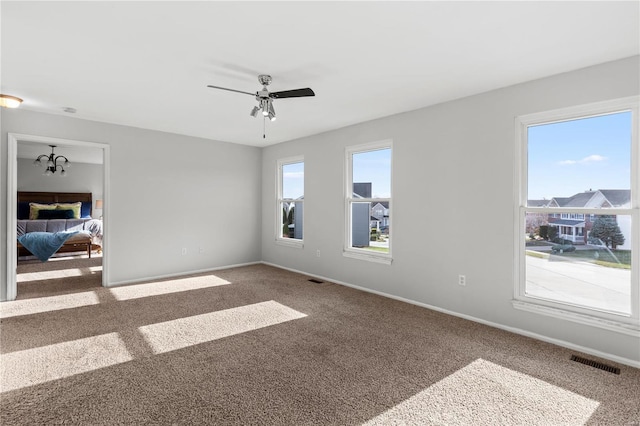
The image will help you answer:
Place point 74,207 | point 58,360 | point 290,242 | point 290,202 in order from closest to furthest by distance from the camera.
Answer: point 58,360, point 290,242, point 290,202, point 74,207

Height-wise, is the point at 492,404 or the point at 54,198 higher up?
the point at 54,198

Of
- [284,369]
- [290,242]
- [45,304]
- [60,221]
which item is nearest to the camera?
[284,369]

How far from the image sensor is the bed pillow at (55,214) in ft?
26.4

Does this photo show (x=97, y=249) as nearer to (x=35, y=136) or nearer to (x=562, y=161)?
(x=35, y=136)

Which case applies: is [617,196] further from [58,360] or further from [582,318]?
[58,360]

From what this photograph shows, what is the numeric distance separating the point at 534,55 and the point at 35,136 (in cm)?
587

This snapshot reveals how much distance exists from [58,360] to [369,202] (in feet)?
12.6

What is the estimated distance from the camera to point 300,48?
2535 mm

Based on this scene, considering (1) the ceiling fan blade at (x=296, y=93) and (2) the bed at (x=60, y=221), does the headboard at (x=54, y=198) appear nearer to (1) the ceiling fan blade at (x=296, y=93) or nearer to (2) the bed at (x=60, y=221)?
(2) the bed at (x=60, y=221)

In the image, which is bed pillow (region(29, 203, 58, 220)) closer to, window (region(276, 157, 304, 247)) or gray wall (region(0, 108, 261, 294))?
gray wall (region(0, 108, 261, 294))

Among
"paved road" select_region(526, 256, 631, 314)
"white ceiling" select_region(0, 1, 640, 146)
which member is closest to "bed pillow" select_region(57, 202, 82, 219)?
"white ceiling" select_region(0, 1, 640, 146)

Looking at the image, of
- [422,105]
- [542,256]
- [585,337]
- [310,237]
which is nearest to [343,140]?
[422,105]

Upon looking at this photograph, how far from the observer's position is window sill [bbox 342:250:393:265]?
443 centimetres

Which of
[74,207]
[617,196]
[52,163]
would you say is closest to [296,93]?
[617,196]
